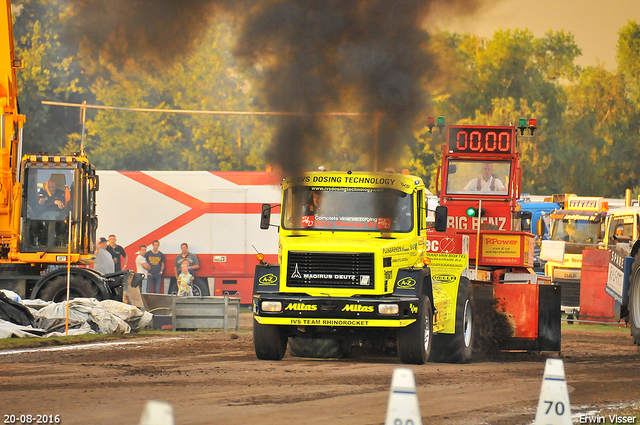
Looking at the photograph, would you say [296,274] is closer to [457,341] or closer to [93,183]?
[457,341]

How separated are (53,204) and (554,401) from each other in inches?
567

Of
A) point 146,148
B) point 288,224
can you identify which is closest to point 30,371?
point 288,224

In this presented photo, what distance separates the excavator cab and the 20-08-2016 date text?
10.8m

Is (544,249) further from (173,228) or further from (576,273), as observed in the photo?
(173,228)

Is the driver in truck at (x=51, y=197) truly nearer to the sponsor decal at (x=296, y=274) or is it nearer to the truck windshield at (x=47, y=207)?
the truck windshield at (x=47, y=207)

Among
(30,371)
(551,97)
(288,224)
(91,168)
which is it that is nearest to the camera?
(30,371)

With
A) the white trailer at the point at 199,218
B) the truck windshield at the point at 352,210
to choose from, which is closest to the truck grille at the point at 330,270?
the truck windshield at the point at 352,210

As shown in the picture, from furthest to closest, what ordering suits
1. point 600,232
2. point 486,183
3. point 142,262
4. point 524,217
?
point 142,262
point 600,232
point 486,183
point 524,217

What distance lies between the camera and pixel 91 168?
19719 millimetres

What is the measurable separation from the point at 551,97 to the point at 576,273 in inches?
1062

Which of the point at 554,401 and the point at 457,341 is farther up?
the point at 554,401

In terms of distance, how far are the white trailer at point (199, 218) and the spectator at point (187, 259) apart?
0.78 feet

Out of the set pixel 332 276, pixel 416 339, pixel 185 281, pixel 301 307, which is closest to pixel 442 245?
pixel 416 339

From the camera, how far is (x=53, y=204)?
18984 mm
